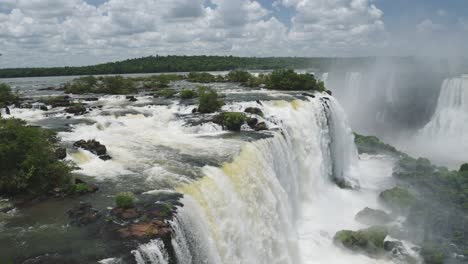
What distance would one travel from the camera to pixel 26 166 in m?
11.4

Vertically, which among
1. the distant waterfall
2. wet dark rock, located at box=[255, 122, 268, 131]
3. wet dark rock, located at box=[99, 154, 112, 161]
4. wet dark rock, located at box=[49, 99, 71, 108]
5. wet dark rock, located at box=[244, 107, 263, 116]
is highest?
wet dark rock, located at box=[49, 99, 71, 108]

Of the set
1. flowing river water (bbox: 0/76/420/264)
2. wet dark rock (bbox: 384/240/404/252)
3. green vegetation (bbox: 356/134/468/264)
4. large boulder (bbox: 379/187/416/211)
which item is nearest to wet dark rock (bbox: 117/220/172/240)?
flowing river water (bbox: 0/76/420/264)

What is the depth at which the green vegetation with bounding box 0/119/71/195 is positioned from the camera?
11.2 metres

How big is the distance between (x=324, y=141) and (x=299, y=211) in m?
7.44

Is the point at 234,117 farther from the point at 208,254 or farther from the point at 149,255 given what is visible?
the point at 149,255

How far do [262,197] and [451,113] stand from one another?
35.3m

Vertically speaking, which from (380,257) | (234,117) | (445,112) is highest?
(234,117)

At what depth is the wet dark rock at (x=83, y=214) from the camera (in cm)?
956

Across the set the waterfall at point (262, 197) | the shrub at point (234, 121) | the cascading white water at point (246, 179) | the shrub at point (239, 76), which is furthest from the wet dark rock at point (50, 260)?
the shrub at point (239, 76)

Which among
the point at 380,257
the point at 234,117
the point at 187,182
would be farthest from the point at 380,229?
the point at 187,182

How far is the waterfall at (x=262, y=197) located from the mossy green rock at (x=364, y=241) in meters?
0.61

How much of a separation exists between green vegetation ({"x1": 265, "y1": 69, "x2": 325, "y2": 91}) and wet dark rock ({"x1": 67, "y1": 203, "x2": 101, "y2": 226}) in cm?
2608

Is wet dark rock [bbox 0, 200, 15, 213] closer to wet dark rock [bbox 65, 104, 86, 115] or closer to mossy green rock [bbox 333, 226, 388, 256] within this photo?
mossy green rock [bbox 333, 226, 388, 256]

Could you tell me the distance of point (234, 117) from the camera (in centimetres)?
2014
